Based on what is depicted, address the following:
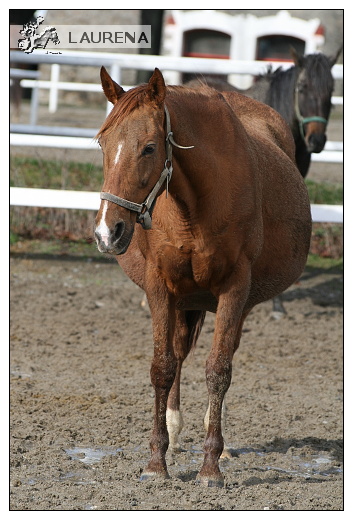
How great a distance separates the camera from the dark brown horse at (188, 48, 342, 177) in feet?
25.5

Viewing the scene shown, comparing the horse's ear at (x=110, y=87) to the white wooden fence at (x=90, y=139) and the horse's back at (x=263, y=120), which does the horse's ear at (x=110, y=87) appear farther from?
the white wooden fence at (x=90, y=139)

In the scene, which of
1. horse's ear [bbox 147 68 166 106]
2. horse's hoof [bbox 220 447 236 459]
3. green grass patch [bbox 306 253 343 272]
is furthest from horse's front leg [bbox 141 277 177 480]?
green grass patch [bbox 306 253 343 272]

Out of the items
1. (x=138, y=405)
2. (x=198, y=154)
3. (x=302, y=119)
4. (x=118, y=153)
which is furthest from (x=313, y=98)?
(x=118, y=153)

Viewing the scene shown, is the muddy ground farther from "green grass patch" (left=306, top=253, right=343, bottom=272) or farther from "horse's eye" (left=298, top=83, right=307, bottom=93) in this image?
"horse's eye" (left=298, top=83, right=307, bottom=93)

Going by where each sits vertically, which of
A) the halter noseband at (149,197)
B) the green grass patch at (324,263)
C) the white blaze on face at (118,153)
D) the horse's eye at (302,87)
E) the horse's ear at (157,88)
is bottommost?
the green grass patch at (324,263)

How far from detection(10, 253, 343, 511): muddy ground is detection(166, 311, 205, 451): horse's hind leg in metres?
0.13

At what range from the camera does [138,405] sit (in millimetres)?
5199

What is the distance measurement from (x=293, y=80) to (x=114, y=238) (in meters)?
5.26

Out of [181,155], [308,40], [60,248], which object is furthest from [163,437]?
[308,40]

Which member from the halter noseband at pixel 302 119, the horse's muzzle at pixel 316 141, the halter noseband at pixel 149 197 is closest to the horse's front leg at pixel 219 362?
the halter noseband at pixel 149 197

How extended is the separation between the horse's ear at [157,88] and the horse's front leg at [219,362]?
3.22ft

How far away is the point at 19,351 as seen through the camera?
6199 millimetres

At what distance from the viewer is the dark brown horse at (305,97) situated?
7.77 metres

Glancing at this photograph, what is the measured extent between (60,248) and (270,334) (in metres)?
3.23
